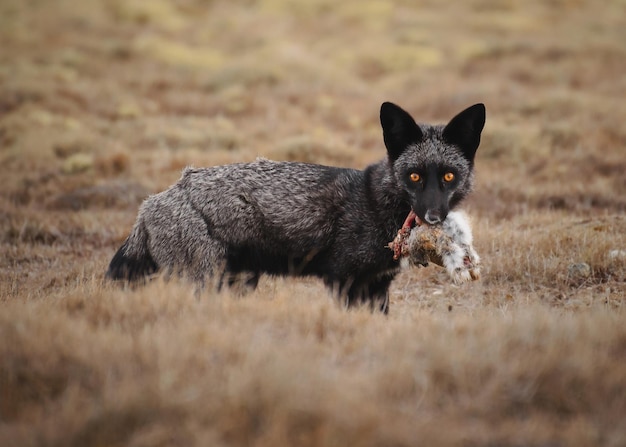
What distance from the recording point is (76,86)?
70.0 feet

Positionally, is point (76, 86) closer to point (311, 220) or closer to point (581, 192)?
point (581, 192)

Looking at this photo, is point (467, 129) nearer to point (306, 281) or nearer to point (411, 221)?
point (411, 221)

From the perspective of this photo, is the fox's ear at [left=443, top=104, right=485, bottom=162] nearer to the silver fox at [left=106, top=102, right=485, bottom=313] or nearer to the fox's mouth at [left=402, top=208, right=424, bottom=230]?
the silver fox at [left=106, top=102, right=485, bottom=313]

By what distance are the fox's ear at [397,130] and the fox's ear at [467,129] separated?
0.28 m

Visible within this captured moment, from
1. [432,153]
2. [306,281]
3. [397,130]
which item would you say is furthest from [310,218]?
[306,281]

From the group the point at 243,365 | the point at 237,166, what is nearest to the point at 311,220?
the point at 237,166

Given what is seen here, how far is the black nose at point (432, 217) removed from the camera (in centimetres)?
509

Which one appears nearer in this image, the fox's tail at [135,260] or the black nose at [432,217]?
the black nose at [432,217]

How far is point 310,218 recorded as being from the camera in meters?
5.84

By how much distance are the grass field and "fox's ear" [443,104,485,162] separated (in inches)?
59.8

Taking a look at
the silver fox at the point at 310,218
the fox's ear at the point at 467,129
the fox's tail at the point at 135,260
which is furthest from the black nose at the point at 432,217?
the fox's tail at the point at 135,260

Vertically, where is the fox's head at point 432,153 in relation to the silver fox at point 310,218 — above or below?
above

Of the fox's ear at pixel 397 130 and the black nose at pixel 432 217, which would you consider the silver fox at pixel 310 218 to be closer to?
the fox's ear at pixel 397 130

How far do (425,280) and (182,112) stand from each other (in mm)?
14667
